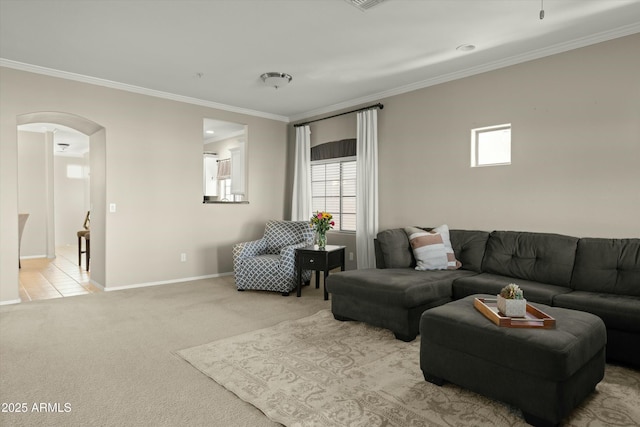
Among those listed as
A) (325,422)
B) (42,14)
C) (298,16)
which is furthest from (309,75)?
(325,422)

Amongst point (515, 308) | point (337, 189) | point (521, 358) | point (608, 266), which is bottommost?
point (521, 358)

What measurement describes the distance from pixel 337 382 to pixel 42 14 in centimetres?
372

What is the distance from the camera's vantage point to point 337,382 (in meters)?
2.48

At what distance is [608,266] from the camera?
3.18m

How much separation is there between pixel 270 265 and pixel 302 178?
207cm

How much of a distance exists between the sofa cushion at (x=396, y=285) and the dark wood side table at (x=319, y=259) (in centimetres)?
77

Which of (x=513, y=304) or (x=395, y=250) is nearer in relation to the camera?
(x=513, y=304)

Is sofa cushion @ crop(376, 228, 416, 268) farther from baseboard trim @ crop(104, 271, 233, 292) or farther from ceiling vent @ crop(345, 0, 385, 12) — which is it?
baseboard trim @ crop(104, 271, 233, 292)

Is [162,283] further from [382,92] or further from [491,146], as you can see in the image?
[491,146]

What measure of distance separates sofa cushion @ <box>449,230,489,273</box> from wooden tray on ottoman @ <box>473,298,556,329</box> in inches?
63.5

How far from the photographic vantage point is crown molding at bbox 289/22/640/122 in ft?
11.3

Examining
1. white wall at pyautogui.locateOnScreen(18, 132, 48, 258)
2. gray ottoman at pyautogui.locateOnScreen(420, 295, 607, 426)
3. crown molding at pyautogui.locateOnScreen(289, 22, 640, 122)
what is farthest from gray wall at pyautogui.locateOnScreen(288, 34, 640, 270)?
white wall at pyautogui.locateOnScreen(18, 132, 48, 258)

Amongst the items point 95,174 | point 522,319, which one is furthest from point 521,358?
point 95,174

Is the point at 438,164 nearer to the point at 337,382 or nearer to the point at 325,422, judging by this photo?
the point at 337,382
